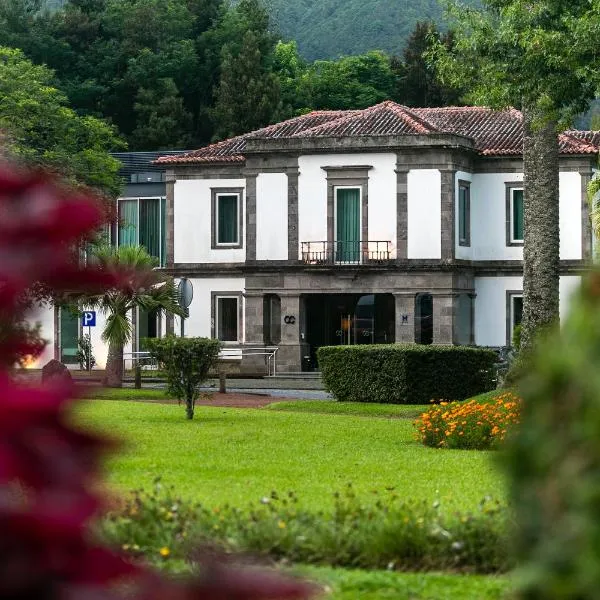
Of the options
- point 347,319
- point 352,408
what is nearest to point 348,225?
point 347,319

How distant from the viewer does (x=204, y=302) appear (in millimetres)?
51219

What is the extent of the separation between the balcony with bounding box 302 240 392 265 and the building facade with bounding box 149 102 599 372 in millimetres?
43

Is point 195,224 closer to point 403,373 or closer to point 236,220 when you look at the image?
point 236,220

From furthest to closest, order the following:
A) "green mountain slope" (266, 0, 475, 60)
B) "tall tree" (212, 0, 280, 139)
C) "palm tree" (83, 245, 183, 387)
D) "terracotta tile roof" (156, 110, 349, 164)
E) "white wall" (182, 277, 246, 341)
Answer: "green mountain slope" (266, 0, 475, 60) → "tall tree" (212, 0, 280, 139) → "white wall" (182, 277, 246, 341) → "terracotta tile roof" (156, 110, 349, 164) → "palm tree" (83, 245, 183, 387)

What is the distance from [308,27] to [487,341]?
121372mm

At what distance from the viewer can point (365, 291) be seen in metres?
47.4

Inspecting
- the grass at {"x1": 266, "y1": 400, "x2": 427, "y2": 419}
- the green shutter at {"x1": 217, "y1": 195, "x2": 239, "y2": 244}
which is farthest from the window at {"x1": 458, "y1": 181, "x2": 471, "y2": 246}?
the grass at {"x1": 266, "y1": 400, "x2": 427, "y2": 419}

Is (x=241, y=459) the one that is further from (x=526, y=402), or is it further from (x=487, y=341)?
(x=487, y=341)

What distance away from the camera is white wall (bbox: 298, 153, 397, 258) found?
47.9 metres

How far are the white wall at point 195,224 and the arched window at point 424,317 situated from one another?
274 inches

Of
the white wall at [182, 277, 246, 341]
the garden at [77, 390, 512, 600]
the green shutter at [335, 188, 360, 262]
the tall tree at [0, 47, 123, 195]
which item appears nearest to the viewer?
the garden at [77, 390, 512, 600]

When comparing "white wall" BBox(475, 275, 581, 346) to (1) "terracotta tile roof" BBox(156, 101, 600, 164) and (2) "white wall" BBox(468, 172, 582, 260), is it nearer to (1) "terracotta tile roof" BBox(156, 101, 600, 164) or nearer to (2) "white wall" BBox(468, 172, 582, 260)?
(2) "white wall" BBox(468, 172, 582, 260)

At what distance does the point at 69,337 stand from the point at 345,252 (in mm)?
10709

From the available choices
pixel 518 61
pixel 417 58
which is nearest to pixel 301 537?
pixel 518 61
